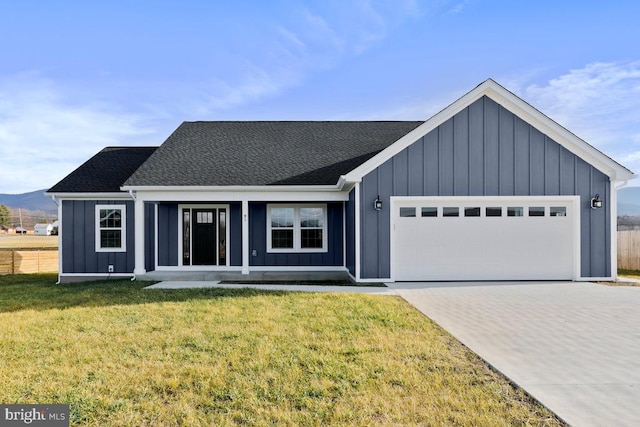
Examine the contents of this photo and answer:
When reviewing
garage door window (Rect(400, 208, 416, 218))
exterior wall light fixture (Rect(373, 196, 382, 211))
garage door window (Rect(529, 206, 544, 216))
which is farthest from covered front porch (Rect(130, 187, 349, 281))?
garage door window (Rect(529, 206, 544, 216))

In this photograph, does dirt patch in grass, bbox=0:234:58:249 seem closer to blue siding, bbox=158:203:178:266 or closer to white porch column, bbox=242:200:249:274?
blue siding, bbox=158:203:178:266

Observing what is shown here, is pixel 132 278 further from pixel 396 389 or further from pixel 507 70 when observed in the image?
pixel 507 70

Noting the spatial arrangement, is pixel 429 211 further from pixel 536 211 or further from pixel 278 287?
pixel 278 287

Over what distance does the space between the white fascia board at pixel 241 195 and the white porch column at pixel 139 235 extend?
0.89 ft

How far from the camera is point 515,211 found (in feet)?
35.9

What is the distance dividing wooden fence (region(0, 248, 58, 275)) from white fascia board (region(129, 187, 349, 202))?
854cm

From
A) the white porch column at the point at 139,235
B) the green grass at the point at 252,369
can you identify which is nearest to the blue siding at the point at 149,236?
the white porch column at the point at 139,235

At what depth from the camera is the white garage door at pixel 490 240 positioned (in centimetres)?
1083

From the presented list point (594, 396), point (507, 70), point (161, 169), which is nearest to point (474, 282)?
point (594, 396)

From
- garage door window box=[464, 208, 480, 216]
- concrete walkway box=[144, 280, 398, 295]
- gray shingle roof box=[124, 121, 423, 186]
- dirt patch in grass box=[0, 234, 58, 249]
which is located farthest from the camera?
dirt patch in grass box=[0, 234, 58, 249]

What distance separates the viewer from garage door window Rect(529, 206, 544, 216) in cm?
1095

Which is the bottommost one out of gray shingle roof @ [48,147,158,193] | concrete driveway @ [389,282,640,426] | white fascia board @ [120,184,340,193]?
concrete driveway @ [389,282,640,426]

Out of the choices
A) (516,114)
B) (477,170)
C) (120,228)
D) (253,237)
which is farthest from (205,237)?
(516,114)

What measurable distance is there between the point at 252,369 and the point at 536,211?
396 inches
